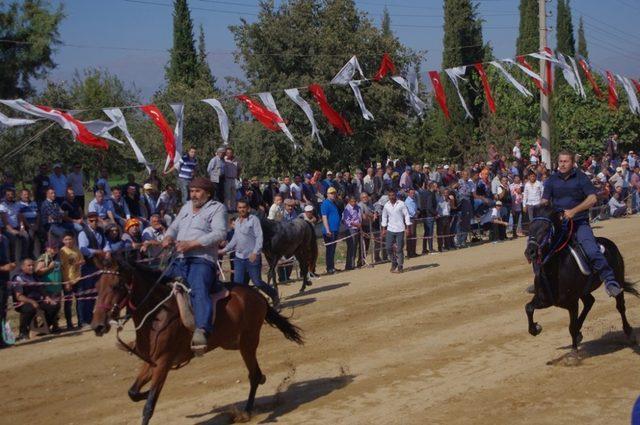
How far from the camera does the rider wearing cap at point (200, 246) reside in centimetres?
874

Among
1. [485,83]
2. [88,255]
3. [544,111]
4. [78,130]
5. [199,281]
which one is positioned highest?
[485,83]

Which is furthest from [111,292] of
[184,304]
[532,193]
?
[532,193]

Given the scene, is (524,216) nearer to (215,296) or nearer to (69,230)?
(69,230)

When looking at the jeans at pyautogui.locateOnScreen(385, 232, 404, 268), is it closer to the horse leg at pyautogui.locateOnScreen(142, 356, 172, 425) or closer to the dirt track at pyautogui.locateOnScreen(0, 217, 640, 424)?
the dirt track at pyautogui.locateOnScreen(0, 217, 640, 424)

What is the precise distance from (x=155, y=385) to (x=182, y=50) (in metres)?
49.4

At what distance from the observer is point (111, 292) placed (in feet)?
26.6

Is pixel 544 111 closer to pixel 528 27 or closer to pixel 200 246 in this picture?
pixel 200 246

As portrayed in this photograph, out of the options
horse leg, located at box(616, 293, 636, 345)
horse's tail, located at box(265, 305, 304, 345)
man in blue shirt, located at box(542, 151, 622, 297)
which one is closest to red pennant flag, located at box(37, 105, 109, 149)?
horse's tail, located at box(265, 305, 304, 345)

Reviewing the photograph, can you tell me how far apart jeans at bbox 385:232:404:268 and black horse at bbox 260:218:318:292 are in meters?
2.17

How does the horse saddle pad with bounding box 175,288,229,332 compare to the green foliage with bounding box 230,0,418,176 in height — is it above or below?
below

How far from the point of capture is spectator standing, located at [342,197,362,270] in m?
20.9

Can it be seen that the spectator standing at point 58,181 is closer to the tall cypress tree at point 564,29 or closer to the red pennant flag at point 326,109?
the red pennant flag at point 326,109

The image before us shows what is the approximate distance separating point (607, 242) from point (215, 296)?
5.55 meters

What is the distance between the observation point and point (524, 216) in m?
27.0
